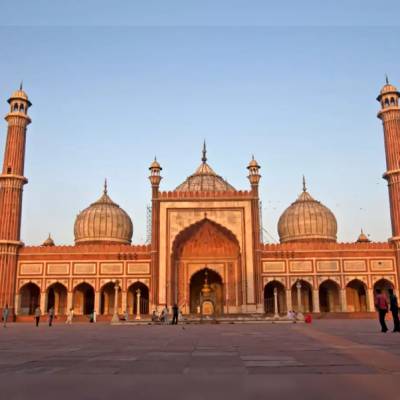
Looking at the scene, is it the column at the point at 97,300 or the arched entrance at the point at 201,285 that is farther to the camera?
the arched entrance at the point at 201,285

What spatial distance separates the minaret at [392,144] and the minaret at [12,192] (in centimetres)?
2442

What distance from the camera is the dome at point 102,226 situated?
122ft

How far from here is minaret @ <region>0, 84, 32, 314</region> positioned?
3080cm

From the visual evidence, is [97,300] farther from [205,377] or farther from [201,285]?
[205,377]

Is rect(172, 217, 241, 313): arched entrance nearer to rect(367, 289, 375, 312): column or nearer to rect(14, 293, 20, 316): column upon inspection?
rect(367, 289, 375, 312): column

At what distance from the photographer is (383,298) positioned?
39.3 ft

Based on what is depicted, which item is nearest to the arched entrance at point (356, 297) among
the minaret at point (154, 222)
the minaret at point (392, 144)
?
the minaret at point (392, 144)

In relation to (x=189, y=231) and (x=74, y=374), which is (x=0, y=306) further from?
(x=74, y=374)

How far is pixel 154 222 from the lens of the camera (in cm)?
3106

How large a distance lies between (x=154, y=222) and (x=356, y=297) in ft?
50.4

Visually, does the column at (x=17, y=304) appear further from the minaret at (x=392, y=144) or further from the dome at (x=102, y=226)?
the minaret at (x=392, y=144)

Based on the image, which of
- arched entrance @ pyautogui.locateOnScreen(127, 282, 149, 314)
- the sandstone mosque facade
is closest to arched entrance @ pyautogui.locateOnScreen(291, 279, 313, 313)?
the sandstone mosque facade

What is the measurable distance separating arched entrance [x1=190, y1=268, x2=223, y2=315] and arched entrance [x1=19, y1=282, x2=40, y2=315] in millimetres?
10780

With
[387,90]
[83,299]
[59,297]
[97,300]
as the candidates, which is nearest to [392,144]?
[387,90]
